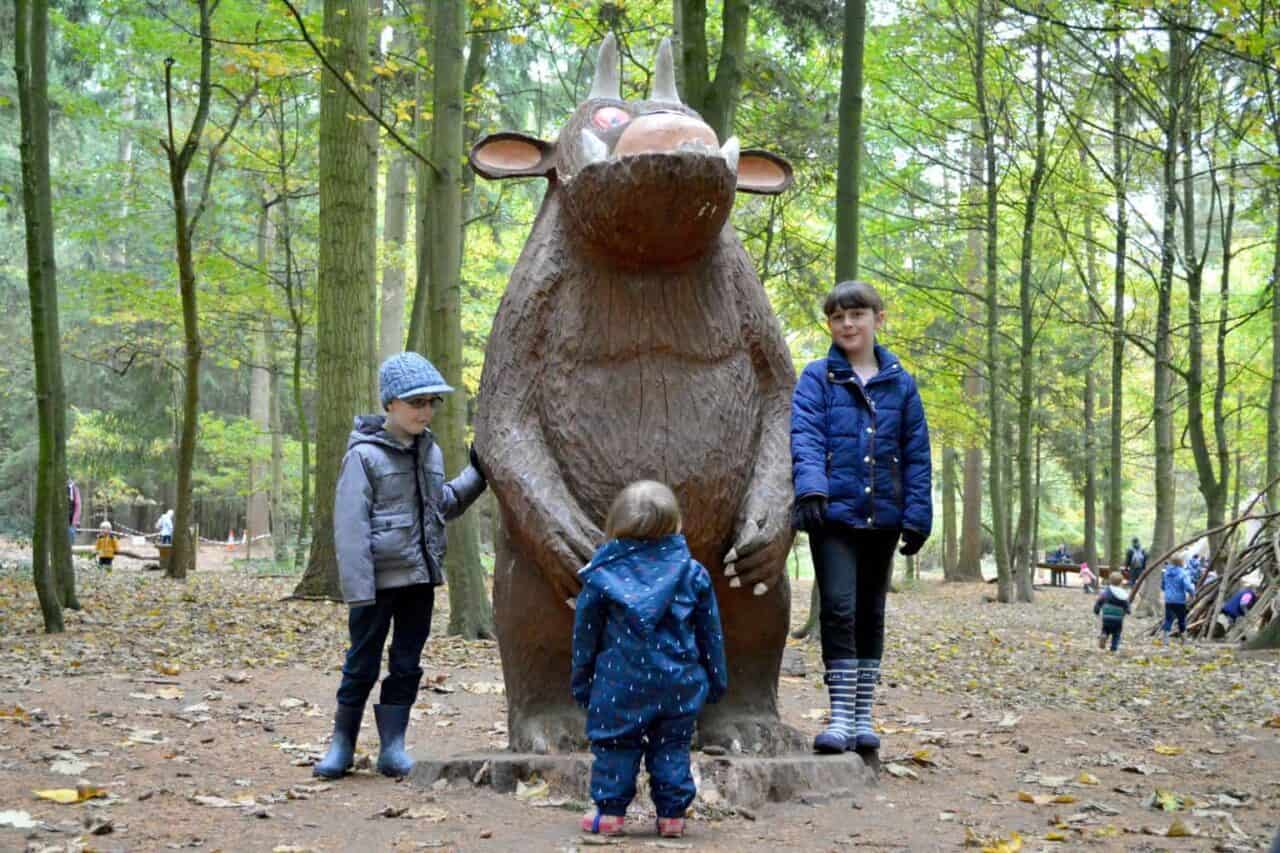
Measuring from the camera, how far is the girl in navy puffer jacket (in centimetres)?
413

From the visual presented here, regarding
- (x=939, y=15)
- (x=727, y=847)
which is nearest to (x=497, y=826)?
(x=727, y=847)

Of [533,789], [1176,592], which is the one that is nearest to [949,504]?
[1176,592]

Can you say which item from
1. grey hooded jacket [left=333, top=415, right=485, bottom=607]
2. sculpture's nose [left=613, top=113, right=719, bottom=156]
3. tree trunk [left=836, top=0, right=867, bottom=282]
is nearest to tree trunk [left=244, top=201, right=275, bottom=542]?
tree trunk [left=836, top=0, right=867, bottom=282]

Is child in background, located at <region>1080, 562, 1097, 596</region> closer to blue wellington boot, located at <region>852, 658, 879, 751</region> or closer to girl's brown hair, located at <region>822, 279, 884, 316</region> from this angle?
blue wellington boot, located at <region>852, 658, 879, 751</region>

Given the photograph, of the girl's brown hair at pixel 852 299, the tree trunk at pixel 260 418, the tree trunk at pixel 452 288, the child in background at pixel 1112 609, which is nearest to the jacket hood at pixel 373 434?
the girl's brown hair at pixel 852 299

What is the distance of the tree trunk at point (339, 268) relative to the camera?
1059 centimetres

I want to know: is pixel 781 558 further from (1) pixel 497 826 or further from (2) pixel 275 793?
(2) pixel 275 793

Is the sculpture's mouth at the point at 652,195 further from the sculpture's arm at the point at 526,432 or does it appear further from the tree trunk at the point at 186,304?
the tree trunk at the point at 186,304

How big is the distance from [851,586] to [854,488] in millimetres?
337

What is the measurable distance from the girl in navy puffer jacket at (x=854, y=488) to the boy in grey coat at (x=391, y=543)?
48.5 inches

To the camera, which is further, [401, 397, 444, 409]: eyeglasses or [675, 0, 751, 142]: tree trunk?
[675, 0, 751, 142]: tree trunk

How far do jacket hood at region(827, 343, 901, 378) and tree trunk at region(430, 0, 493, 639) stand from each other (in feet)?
13.4

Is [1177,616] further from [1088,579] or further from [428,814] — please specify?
[1088,579]

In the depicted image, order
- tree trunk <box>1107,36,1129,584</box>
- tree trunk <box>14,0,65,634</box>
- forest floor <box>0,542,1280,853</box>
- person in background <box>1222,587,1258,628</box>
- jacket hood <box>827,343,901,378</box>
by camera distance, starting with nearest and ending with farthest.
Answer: forest floor <box>0,542,1280,853</box> < jacket hood <box>827,343,901,378</box> < tree trunk <box>14,0,65,634</box> < person in background <box>1222,587,1258,628</box> < tree trunk <box>1107,36,1129,584</box>
